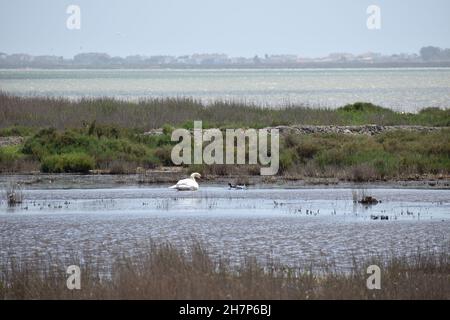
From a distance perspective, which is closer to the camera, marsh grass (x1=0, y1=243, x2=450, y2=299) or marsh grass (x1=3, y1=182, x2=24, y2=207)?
marsh grass (x1=0, y1=243, x2=450, y2=299)

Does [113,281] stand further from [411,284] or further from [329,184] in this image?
[329,184]

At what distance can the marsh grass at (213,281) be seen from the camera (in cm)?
1236

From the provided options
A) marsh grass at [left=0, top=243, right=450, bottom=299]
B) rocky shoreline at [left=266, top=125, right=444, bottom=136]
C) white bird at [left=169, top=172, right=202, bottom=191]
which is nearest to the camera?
Answer: marsh grass at [left=0, top=243, right=450, bottom=299]

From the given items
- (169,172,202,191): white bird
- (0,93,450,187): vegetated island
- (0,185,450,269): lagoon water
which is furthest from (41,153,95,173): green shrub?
(169,172,202,191): white bird

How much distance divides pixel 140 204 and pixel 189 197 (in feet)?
5.30

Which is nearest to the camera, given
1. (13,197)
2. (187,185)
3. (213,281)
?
(213,281)

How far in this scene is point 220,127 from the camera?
39.6 metres

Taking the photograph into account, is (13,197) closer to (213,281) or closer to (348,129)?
(213,281)

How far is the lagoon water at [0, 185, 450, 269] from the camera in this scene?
18125 mm

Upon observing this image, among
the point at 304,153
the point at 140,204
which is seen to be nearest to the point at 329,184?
the point at 304,153

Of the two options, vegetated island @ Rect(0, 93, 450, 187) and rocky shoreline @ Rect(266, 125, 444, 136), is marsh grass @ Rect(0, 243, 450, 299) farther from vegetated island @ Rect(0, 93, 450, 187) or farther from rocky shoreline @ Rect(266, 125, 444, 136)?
rocky shoreline @ Rect(266, 125, 444, 136)

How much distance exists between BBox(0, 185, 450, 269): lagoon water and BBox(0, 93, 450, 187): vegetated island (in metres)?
2.78

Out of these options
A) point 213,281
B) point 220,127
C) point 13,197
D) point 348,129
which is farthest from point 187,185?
point 213,281

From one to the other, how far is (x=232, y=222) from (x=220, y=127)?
17.9 metres
